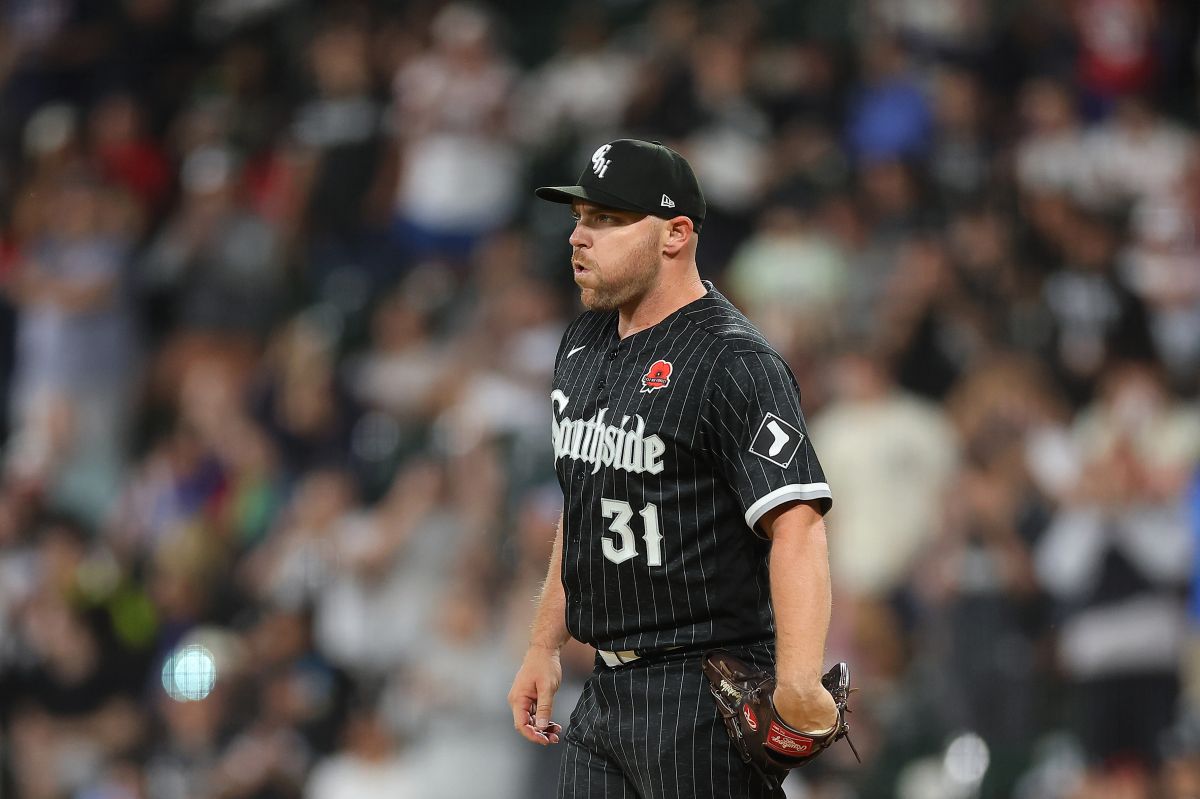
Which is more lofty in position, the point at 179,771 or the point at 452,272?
the point at 452,272

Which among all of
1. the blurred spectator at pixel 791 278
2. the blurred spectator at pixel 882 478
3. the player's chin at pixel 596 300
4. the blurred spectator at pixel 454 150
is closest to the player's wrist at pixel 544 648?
the player's chin at pixel 596 300

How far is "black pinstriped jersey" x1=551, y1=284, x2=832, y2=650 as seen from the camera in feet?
11.7

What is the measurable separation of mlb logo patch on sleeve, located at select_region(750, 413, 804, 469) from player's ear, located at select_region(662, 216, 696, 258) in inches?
20.1

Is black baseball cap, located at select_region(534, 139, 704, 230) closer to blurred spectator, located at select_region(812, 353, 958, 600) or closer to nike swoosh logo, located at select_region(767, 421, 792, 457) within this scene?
nike swoosh logo, located at select_region(767, 421, 792, 457)

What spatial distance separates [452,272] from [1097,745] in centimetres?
502

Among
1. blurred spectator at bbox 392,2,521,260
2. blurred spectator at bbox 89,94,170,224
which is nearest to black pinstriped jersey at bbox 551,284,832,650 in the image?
blurred spectator at bbox 392,2,521,260

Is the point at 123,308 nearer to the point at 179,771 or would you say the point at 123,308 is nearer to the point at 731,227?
the point at 179,771

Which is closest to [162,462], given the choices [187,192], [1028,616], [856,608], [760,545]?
[187,192]

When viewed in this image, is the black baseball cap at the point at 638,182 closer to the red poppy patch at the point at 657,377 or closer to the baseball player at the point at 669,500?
the baseball player at the point at 669,500

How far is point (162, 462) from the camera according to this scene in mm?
10172

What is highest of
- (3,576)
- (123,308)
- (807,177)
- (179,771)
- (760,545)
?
(760,545)

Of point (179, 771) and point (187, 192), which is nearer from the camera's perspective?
point (179, 771)

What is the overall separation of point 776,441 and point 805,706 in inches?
22.7

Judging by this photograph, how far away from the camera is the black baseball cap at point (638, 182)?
12.3 feet
